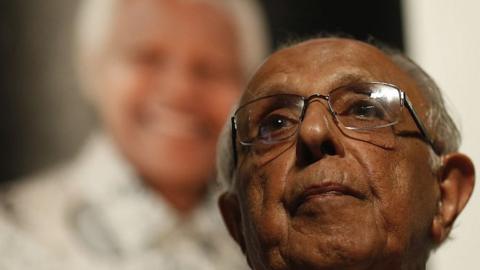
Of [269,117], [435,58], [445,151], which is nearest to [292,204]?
[269,117]

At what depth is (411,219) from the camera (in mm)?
1146

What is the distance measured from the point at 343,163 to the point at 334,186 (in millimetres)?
41

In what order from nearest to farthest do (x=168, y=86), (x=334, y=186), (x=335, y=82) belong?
1. (x=334, y=186)
2. (x=335, y=82)
3. (x=168, y=86)

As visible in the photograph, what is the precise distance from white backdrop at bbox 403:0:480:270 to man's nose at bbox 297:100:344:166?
106 cm

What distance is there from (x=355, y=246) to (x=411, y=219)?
0.13 metres

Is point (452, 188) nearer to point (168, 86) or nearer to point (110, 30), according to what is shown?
point (168, 86)

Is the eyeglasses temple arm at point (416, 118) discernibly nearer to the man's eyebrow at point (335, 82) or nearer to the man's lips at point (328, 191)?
the man's eyebrow at point (335, 82)

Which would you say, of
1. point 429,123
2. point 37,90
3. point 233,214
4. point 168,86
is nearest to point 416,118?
point 429,123

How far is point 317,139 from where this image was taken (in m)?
1.11

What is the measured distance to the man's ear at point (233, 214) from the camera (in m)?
1.36

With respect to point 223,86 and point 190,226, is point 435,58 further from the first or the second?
point 190,226

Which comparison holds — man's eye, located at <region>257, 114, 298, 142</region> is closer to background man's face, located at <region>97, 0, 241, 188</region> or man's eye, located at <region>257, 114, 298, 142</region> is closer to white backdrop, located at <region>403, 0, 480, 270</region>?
background man's face, located at <region>97, 0, 241, 188</region>

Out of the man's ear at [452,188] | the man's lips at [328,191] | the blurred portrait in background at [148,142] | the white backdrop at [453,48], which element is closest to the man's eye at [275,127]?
the man's lips at [328,191]

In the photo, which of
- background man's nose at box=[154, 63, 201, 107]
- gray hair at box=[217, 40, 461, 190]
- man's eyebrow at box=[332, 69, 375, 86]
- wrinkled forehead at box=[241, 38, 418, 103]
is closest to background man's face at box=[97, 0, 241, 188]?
background man's nose at box=[154, 63, 201, 107]
